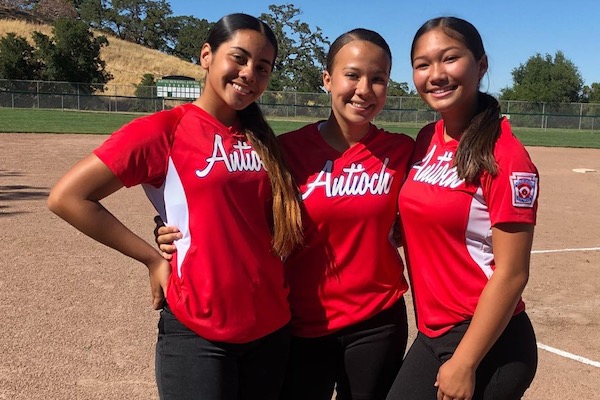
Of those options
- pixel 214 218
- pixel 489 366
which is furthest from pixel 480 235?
pixel 214 218

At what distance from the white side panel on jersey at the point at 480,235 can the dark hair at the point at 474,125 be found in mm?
97

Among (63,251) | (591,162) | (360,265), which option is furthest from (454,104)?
(591,162)

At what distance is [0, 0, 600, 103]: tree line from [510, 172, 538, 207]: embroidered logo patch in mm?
15192

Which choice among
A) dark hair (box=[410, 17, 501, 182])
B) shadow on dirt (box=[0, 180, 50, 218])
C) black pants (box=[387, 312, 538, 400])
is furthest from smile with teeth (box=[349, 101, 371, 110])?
shadow on dirt (box=[0, 180, 50, 218])

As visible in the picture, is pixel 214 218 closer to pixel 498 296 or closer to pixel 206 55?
pixel 206 55

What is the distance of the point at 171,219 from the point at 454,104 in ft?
4.02

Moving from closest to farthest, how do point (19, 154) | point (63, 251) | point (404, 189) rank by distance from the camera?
point (404, 189) < point (63, 251) < point (19, 154)

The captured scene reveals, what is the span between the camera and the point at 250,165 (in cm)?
247

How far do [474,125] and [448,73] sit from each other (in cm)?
24

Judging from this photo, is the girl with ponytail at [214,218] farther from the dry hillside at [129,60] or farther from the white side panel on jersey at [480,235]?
the dry hillside at [129,60]

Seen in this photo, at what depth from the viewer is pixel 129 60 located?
8488 centimetres

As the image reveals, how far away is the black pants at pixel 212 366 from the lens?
7.72ft

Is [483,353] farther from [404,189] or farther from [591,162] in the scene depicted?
[591,162]

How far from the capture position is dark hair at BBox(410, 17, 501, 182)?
7.41 feet
